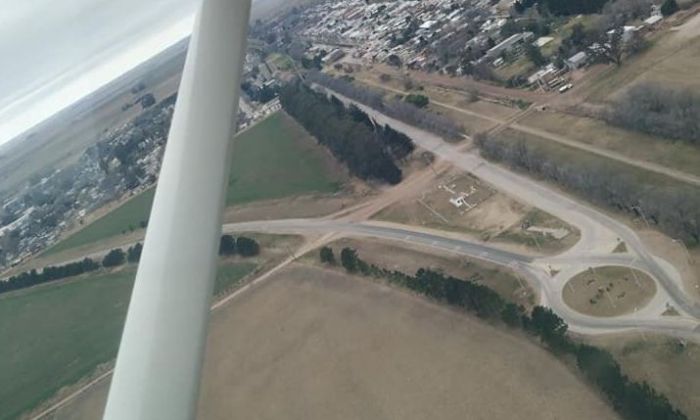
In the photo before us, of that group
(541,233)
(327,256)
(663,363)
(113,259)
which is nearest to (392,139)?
(327,256)

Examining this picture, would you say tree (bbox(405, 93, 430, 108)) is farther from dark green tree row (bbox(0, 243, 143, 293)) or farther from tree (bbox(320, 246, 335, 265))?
dark green tree row (bbox(0, 243, 143, 293))

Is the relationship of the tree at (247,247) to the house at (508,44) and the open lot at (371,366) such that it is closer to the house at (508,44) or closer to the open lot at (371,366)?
the open lot at (371,366)

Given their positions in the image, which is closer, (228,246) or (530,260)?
(530,260)

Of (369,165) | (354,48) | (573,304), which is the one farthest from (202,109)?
(354,48)

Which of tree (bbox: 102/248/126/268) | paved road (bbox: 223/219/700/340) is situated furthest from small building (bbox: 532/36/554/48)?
tree (bbox: 102/248/126/268)

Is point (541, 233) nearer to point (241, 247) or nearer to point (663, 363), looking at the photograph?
point (663, 363)

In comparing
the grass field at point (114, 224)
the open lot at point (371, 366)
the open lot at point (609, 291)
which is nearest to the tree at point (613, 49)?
the open lot at point (609, 291)

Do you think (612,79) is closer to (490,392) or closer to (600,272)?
(600,272)
